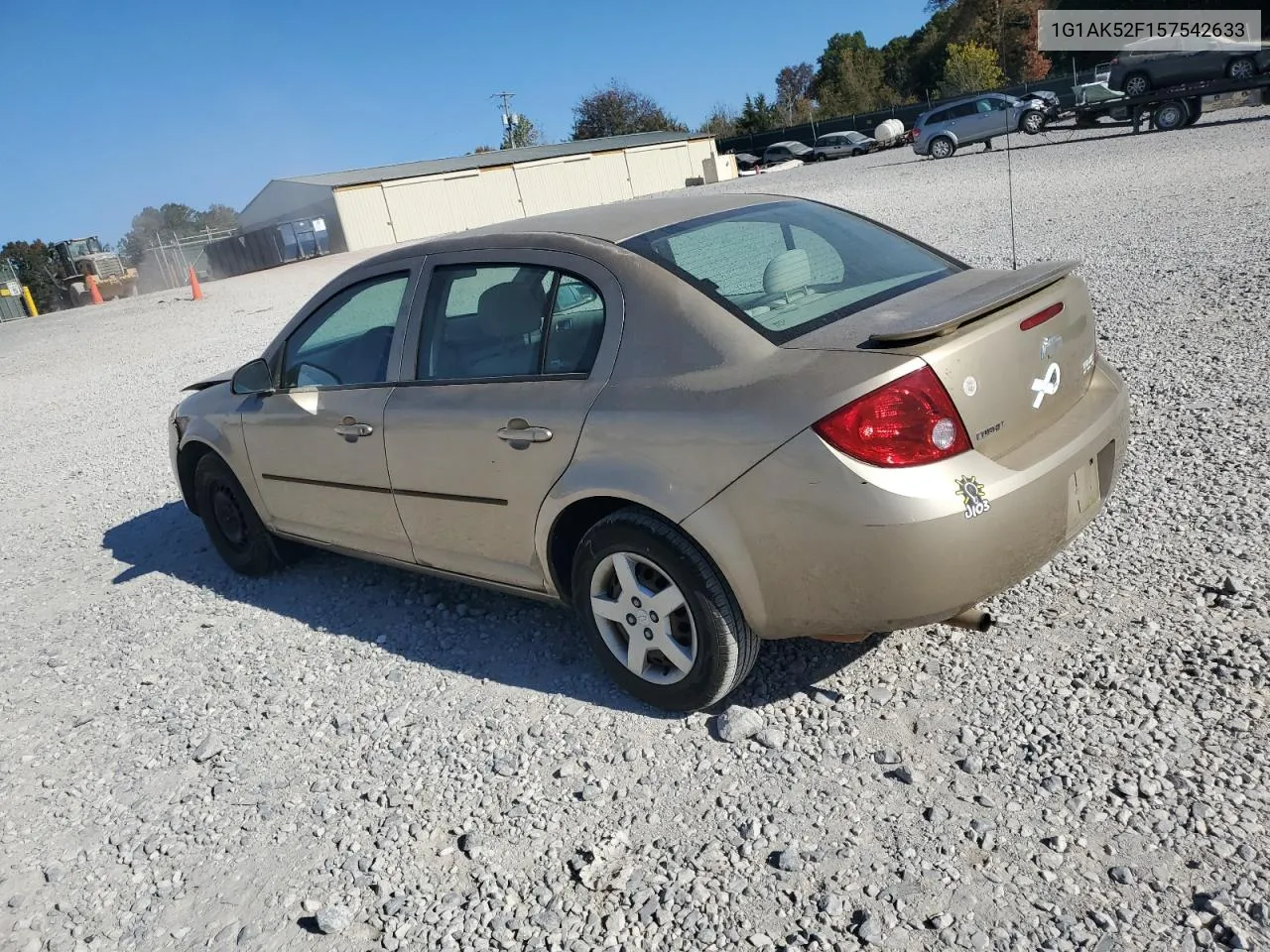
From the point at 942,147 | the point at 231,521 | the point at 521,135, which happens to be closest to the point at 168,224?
the point at 521,135

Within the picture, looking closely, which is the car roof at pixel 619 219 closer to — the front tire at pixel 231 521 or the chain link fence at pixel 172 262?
the front tire at pixel 231 521

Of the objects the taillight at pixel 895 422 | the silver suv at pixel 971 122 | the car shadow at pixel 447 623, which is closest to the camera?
the taillight at pixel 895 422

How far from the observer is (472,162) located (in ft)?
159

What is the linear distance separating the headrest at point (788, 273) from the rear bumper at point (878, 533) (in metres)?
0.83

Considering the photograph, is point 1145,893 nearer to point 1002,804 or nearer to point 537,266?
point 1002,804

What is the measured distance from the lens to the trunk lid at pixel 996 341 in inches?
108

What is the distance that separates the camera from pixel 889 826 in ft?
8.67


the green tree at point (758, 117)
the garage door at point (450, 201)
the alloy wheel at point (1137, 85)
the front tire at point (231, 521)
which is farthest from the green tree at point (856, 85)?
the front tire at point (231, 521)

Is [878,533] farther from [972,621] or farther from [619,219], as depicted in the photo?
[619,219]

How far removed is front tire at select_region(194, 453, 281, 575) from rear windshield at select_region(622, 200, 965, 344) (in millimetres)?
2835

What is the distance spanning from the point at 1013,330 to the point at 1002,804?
1.36 m

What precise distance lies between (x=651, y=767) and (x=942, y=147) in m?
33.9

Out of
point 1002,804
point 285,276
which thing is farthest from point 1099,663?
point 285,276

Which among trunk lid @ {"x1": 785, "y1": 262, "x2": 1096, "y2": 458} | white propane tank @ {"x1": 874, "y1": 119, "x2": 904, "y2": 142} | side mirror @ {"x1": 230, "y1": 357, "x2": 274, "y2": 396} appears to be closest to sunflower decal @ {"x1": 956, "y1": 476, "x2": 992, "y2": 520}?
trunk lid @ {"x1": 785, "y1": 262, "x2": 1096, "y2": 458}
